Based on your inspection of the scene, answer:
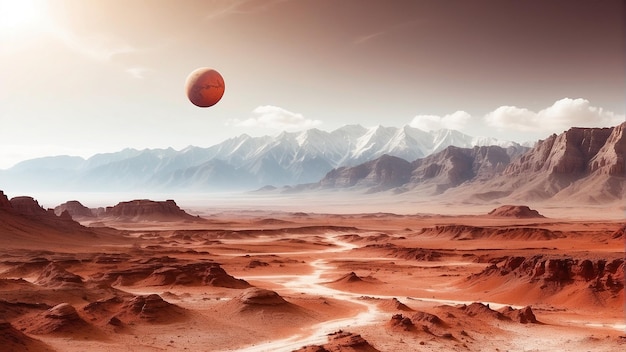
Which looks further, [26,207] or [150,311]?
[26,207]

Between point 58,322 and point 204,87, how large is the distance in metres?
19.6

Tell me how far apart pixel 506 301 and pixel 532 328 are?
15760 millimetres

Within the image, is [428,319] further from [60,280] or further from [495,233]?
[495,233]

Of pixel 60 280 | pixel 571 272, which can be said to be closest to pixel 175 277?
pixel 60 280

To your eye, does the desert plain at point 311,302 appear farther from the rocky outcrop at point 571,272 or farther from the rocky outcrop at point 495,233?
the rocky outcrop at point 495,233

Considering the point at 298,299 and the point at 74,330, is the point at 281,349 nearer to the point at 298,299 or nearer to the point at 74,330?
the point at 74,330

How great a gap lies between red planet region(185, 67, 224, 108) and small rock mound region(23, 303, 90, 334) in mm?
17890

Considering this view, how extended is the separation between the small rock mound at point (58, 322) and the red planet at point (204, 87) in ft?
58.7

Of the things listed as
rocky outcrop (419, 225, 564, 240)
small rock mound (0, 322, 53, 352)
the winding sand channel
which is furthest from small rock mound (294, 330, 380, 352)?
rocky outcrop (419, 225, 564, 240)

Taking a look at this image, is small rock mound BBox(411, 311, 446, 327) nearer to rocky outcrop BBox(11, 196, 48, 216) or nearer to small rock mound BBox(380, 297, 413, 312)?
small rock mound BBox(380, 297, 413, 312)

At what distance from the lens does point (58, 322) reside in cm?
3569

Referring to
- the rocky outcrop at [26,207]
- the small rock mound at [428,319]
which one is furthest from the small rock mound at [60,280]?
the rocky outcrop at [26,207]

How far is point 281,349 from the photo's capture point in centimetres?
3494

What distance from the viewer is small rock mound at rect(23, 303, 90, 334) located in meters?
35.2
